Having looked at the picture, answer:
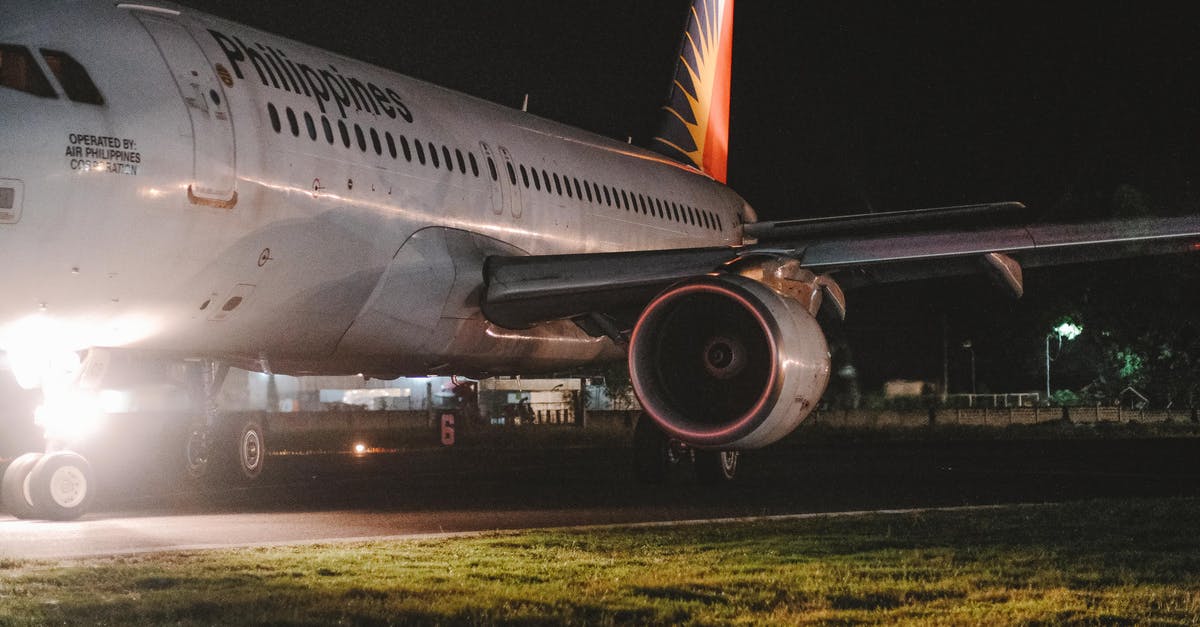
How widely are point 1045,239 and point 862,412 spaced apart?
32.8 m

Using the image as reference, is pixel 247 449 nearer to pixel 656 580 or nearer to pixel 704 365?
pixel 704 365

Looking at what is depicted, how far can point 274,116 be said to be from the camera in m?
12.7

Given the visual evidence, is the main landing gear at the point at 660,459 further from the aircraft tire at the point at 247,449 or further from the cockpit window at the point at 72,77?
the cockpit window at the point at 72,77

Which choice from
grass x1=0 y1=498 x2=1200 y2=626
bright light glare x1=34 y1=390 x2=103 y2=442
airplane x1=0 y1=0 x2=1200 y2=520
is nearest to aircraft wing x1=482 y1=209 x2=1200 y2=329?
airplane x1=0 y1=0 x2=1200 y2=520

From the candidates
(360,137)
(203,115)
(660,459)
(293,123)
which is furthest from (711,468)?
(203,115)

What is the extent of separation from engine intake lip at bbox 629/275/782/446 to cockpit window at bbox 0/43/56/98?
18.2 ft

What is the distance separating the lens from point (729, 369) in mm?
13297

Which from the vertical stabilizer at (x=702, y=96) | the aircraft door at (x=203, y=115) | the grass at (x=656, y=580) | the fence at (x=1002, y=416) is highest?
the vertical stabilizer at (x=702, y=96)

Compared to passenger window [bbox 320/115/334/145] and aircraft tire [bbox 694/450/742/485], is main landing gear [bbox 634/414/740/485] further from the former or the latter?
passenger window [bbox 320/115/334/145]

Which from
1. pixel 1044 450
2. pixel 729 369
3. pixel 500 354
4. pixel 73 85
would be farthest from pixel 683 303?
pixel 1044 450

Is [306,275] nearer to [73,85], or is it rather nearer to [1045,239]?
[73,85]

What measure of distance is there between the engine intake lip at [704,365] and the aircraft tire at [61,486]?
16.5ft

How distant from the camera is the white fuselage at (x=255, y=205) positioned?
10.9 m

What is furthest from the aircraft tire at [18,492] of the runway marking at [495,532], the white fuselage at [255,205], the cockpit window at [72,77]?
the cockpit window at [72,77]
